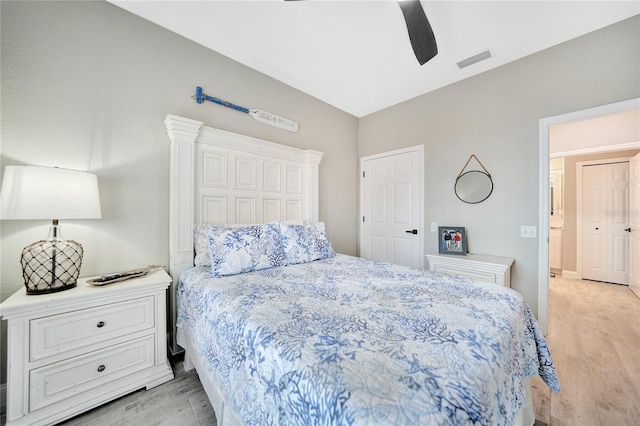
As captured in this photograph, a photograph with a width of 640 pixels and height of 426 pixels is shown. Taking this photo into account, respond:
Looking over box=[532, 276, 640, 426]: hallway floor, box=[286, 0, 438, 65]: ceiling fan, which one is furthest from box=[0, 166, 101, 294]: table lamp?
box=[532, 276, 640, 426]: hallway floor

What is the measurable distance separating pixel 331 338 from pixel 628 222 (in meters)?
5.61

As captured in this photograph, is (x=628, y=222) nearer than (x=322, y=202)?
No

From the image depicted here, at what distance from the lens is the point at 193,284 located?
65.9 inches

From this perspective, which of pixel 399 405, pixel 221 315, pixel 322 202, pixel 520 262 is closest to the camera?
pixel 399 405

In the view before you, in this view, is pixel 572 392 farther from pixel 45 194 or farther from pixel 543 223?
pixel 45 194

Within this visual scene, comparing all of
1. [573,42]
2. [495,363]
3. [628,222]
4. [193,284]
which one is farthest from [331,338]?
[628,222]

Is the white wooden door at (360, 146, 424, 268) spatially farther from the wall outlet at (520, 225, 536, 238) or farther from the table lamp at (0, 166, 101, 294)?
the table lamp at (0, 166, 101, 294)

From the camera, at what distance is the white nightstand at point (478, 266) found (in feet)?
7.34

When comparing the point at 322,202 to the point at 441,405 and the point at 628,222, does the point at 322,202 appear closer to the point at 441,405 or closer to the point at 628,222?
the point at 441,405

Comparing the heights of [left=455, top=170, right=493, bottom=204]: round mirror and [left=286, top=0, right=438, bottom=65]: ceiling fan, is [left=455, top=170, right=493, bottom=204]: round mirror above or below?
below

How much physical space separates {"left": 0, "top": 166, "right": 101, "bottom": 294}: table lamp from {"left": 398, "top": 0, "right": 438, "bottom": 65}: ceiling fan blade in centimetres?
219

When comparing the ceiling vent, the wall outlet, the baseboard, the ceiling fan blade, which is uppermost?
the ceiling vent

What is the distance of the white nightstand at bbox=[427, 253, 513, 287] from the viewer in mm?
2236

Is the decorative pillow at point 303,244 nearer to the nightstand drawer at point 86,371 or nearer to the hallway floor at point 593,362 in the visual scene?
the nightstand drawer at point 86,371
